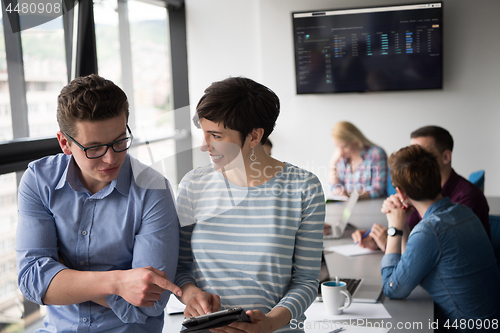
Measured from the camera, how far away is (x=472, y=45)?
12.6 feet

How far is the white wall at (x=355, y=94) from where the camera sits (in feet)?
12.6

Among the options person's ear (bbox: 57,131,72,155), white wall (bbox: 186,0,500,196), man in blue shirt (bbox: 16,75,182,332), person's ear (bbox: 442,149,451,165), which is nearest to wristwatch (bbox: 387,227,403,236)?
person's ear (bbox: 442,149,451,165)

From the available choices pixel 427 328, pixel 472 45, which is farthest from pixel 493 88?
pixel 427 328

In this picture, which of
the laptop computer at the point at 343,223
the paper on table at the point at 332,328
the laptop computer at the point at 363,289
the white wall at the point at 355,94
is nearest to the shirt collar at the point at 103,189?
the paper on table at the point at 332,328

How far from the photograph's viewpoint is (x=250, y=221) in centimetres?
116

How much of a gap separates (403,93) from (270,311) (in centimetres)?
341

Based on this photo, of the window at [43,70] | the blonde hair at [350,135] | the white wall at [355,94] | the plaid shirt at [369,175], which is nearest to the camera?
the window at [43,70]

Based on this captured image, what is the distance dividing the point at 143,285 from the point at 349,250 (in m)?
1.49

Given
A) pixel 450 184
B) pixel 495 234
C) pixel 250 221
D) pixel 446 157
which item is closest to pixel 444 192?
pixel 450 184

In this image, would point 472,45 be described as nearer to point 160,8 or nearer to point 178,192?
point 160,8

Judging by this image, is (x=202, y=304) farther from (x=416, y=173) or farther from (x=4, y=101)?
(x=4, y=101)

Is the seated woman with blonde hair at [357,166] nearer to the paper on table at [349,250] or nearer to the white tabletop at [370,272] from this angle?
the white tabletop at [370,272]

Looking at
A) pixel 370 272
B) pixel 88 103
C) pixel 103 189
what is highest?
pixel 88 103

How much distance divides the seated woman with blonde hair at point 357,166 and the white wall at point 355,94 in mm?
581
